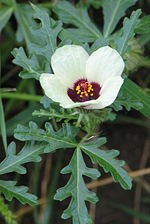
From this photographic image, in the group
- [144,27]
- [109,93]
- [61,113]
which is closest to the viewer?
[109,93]

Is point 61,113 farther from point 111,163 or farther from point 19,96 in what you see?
point 19,96

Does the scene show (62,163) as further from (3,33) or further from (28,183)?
(3,33)

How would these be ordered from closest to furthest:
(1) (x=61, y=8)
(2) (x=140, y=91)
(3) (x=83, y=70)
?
1. (3) (x=83, y=70)
2. (2) (x=140, y=91)
3. (1) (x=61, y=8)

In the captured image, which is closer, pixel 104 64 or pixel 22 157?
pixel 104 64

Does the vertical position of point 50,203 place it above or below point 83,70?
below

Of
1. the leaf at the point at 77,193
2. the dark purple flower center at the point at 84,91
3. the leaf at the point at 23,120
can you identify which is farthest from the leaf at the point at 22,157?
the leaf at the point at 23,120

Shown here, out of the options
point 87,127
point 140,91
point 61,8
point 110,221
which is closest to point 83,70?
point 87,127

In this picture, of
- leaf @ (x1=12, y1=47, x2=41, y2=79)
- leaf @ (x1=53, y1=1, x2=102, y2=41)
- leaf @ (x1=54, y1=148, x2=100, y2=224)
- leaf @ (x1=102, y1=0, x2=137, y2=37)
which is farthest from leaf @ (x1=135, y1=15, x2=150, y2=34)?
leaf @ (x1=54, y1=148, x2=100, y2=224)

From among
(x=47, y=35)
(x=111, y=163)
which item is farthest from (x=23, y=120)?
(x=111, y=163)
